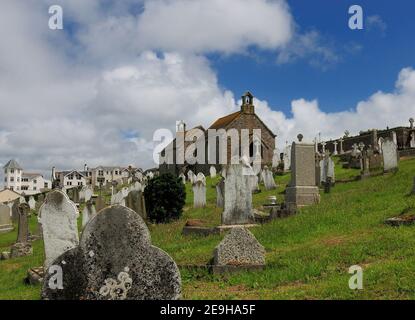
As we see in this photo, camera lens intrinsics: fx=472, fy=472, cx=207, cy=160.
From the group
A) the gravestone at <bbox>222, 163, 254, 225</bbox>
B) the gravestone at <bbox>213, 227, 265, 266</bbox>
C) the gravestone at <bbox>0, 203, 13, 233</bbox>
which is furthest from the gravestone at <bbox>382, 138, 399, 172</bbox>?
the gravestone at <bbox>0, 203, 13, 233</bbox>

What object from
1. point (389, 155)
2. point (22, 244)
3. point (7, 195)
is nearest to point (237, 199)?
point (22, 244)

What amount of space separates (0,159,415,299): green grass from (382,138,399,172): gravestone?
18.1 feet

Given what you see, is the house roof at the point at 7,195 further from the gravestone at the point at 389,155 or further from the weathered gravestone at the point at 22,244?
the gravestone at the point at 389,155

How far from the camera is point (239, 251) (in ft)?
29.4

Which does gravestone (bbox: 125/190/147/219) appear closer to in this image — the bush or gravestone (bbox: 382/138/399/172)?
the bush

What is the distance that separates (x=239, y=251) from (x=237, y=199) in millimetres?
5156

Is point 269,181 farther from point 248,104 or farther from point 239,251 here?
point 248,104

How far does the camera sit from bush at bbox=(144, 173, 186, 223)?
65.6 ft

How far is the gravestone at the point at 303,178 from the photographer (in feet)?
55.1

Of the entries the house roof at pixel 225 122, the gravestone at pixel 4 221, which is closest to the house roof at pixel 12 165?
the house roof at pixel 225 122
